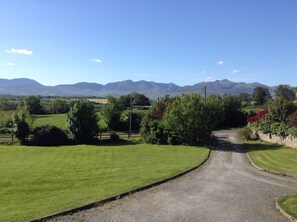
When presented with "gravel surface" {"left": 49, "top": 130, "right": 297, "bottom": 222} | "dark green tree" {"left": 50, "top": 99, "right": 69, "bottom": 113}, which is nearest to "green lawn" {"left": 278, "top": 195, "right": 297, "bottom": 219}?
"gravel surface" {"left": 49, "top": 130, "right": 297, "bottom": 222}

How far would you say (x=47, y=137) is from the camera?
4656 cm

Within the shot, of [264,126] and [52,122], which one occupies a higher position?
[264,126]

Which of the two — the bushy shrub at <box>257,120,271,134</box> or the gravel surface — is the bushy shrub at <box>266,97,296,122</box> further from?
the gravel surface

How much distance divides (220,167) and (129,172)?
683 cm

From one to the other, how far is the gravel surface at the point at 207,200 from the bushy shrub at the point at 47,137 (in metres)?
26.8

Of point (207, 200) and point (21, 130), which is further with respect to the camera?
point (21, 130)

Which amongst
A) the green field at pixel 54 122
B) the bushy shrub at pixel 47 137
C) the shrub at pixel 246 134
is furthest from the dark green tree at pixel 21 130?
the shrub at pixel 246 134

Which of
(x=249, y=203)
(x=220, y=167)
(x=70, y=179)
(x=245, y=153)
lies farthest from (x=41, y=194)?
(x=245, y=153)

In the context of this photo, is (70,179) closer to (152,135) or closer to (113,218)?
(113,218)

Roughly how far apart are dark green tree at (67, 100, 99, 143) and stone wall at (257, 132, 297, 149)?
2139 cm

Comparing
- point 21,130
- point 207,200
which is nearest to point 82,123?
point 21,130

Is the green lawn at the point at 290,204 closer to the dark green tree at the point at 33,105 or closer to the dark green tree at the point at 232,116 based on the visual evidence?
the dark green tree at the point at 232,116

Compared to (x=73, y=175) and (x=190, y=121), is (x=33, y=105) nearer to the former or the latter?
(x=190, y=121)

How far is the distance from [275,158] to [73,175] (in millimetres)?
15944
